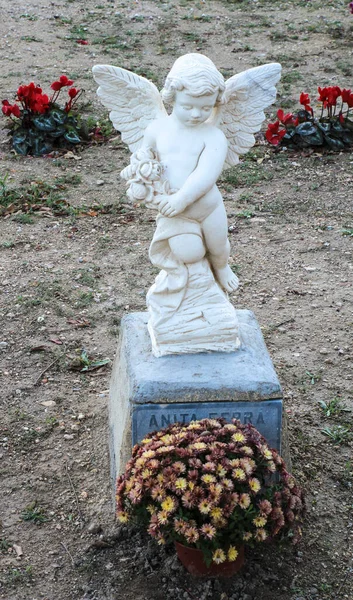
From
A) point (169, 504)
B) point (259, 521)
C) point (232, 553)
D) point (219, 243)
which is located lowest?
point (232, 553)

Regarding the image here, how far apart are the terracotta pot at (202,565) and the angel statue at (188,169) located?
0.98 meters

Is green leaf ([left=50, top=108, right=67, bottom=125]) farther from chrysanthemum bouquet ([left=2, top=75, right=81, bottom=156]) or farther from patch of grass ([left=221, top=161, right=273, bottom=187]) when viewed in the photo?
patch of grass ([left=221, top=161, right=273, bottom=187])

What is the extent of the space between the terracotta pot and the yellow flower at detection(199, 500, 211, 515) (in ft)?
1.22

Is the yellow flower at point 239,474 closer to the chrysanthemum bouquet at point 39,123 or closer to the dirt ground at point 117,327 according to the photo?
the dirt ground at point 117,327

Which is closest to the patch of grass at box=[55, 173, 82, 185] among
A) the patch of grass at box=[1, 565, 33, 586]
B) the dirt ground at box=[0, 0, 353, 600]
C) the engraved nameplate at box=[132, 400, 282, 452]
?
the dirt ground at box=[0, 0, 353, 600]

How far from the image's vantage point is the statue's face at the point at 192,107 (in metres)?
3.54

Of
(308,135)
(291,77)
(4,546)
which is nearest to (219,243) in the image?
(4,546)

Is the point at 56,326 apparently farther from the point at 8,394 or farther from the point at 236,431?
the point at 236,431

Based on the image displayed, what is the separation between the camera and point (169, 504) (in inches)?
121

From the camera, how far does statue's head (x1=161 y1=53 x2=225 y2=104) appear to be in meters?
3.48

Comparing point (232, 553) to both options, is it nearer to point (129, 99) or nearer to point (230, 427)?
point (230, 427)

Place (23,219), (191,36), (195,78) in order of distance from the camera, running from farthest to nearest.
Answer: (191,36) → (23,219) → (195,78)

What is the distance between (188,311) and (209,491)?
1.11m

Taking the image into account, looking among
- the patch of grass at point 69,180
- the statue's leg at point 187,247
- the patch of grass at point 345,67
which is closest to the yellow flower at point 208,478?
the statue's leg at point 187,247
